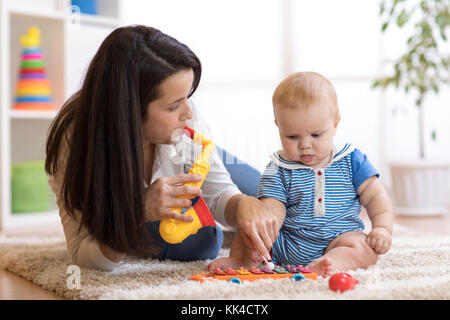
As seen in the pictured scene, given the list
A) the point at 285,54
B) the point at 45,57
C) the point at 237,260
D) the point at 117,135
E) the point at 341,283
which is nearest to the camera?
the point at 341,283

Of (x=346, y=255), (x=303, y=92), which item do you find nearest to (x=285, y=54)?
(x=303, y=92)

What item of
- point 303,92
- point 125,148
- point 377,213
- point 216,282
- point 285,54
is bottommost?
point 216,282

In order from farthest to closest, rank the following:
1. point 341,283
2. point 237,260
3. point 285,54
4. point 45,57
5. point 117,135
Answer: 1. point 285,54
2. point 45,57
3. point 237,260
4. point 117,135
5. point 341,283

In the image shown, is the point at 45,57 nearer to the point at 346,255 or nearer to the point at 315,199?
the point at 315,199

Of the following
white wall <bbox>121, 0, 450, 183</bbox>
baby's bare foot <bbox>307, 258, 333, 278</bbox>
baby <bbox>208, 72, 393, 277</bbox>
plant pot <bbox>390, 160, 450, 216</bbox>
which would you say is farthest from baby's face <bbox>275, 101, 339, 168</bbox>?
white wall <bbox>121, 0, 450, 183</bbox>

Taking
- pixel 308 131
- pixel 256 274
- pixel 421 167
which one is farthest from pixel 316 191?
pixel 421 167

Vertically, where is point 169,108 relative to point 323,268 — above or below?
above

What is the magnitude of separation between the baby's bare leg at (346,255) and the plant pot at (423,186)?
1223 millimetres

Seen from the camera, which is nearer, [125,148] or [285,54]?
[125,148]

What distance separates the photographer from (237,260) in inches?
44.1

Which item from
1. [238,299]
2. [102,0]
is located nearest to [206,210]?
[238,299]

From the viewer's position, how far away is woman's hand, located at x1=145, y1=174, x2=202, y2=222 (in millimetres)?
991

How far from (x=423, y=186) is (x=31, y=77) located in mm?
1608
